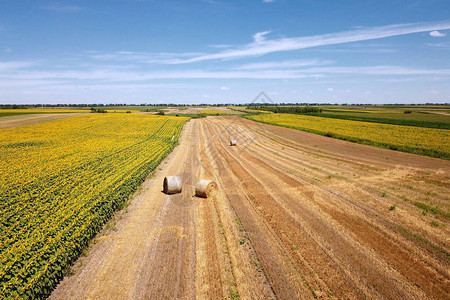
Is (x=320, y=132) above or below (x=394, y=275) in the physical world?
above

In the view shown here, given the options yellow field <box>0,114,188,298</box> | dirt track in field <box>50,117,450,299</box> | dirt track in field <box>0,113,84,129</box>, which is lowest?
dirt track in field <box>50,117,450,299</box>

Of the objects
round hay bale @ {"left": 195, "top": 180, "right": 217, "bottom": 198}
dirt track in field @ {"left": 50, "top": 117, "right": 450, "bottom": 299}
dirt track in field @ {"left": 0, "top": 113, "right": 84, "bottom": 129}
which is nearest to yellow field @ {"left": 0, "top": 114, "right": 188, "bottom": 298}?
dirt track in field @ {"left": 50, "top": 117, "right": 450, "bottom": 299}

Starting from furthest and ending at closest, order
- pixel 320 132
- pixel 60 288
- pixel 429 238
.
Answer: pixel 320 132
pixel 429 238
pixel 60 288

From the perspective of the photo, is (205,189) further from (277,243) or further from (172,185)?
(277,243)

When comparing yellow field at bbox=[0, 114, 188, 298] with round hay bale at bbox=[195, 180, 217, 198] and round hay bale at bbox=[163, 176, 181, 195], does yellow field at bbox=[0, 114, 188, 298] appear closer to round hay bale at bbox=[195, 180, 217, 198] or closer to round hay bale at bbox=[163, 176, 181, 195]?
round hay bale at bbox=[163, 176, 181, 195]

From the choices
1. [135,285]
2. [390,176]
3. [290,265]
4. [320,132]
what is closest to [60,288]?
[135,285]

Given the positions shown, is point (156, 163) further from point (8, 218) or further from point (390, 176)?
point (390, 176)

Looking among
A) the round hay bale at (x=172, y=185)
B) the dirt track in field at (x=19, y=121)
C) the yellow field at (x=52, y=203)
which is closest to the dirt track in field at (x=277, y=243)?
the round hay bale at (x=172, y=185)

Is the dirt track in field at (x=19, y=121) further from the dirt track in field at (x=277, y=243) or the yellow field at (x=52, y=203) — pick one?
the dirt track in field at (x=277, y=243)
